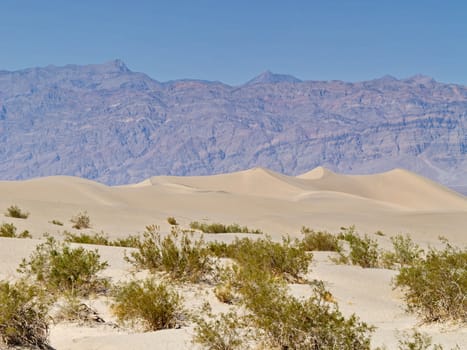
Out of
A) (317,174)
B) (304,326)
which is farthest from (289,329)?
(317,174)

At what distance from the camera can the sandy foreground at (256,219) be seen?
6.98 m

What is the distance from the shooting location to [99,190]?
51.0m

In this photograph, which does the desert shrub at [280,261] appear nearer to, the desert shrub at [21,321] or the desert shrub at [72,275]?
the desert shrub at [72,275]

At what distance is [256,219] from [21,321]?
97.6 ft

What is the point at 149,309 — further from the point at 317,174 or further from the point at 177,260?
the point at 317,174

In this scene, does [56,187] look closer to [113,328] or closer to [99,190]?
[99,190]

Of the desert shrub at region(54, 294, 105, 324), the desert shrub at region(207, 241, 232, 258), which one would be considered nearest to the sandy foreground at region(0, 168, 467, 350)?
the desert shrub at region(54, 294, 105, 324)

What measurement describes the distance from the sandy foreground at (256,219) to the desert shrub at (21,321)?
404mm

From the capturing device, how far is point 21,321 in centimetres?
589

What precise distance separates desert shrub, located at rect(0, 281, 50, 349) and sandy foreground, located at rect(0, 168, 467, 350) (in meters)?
0.40

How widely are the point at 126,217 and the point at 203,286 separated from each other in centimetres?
2074

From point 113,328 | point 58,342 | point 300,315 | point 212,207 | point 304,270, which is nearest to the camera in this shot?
point 300,315

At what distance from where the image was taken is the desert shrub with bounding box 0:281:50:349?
5781 millimetres

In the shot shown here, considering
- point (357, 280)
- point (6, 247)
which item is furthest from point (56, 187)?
point (357, 280)
